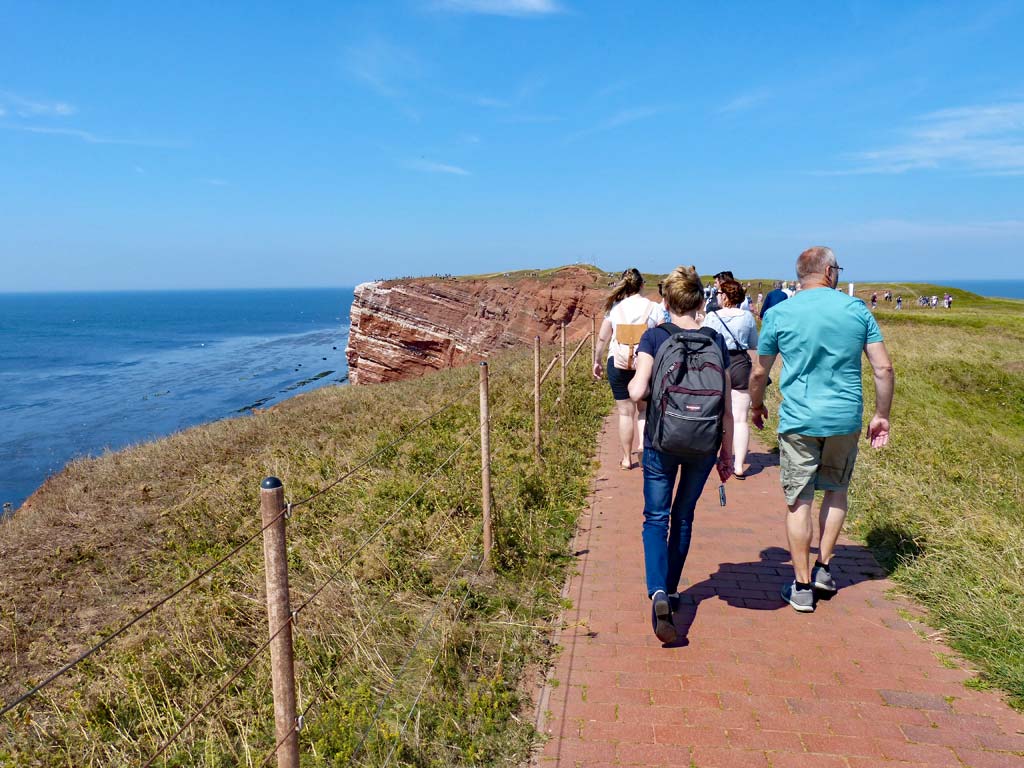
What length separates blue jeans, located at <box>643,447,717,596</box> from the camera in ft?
12.3

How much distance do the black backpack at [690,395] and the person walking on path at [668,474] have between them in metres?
0.08

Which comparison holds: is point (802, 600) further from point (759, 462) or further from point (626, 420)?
point (759, 462)

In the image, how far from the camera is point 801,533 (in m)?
4.07

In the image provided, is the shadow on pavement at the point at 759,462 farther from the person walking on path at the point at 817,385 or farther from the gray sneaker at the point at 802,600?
the person walking on path at the point at 817,385

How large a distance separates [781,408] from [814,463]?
373mm

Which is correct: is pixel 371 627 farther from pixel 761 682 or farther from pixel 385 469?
pixel 385 469

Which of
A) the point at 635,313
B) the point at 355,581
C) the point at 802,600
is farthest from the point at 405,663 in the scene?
the point at 635,313

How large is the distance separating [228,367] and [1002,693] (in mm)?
57851

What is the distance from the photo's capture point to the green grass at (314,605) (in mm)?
3207

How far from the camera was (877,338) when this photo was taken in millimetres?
3795

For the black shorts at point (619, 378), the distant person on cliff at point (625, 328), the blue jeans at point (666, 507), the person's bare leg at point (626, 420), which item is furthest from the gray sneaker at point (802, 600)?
the person's bare leg at point (626, 420)

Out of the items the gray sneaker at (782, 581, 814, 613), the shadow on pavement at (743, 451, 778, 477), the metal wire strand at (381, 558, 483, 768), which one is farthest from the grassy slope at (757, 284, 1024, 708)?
the metal wire strand at (381, 558, 483, 768)

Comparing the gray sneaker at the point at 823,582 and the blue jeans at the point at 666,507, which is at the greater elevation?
the blue jeans at the point at 666,507

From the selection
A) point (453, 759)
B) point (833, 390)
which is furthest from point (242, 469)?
point (833, 390)
